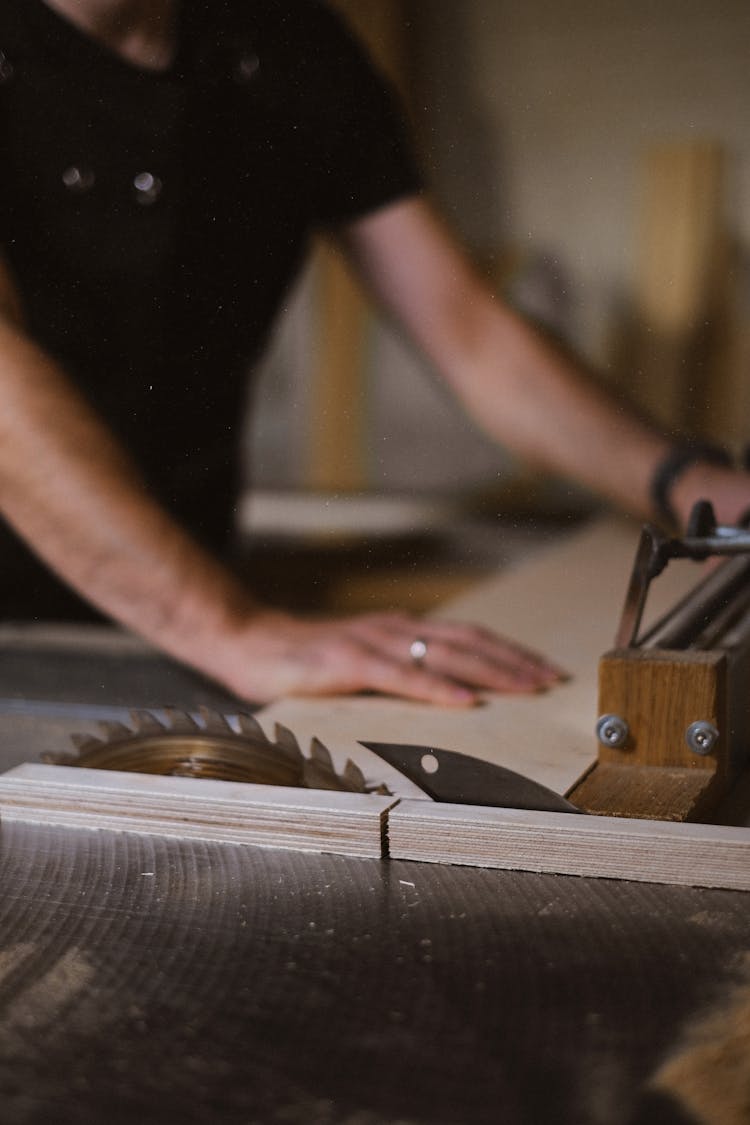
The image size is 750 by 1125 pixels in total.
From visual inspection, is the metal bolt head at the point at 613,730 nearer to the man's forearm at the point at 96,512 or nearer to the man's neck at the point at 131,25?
the man's forearm at the point at 96,512

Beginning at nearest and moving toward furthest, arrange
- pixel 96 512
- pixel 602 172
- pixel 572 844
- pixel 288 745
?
pixel 572 844
pixel 288 745
pixel 602 172
pixel 96 512

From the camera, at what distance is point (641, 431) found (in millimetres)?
936

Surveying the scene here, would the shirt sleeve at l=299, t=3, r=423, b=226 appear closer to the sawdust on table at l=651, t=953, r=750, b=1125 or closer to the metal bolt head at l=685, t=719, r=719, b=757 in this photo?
the metal bolt head at l=685, t=719, r=719, b=757

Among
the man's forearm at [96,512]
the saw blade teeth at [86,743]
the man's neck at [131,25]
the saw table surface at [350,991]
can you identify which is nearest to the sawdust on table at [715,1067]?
the saw table surface at [350,991]

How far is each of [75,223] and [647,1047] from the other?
78cm

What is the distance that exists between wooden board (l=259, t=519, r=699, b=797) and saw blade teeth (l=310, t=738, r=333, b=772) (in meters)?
0.05

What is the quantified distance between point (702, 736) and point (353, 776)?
221 millimetres

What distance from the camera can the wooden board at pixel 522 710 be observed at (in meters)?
0.85

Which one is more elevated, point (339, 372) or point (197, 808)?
point (339, 372)

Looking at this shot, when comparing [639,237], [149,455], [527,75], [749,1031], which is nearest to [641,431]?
[639,237]

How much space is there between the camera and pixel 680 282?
0.95 meters

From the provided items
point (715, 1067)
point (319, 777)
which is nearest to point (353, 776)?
point (319, 777)

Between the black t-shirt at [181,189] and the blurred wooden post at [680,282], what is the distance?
189 mm

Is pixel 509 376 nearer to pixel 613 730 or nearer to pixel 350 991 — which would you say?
pixel 613 730
